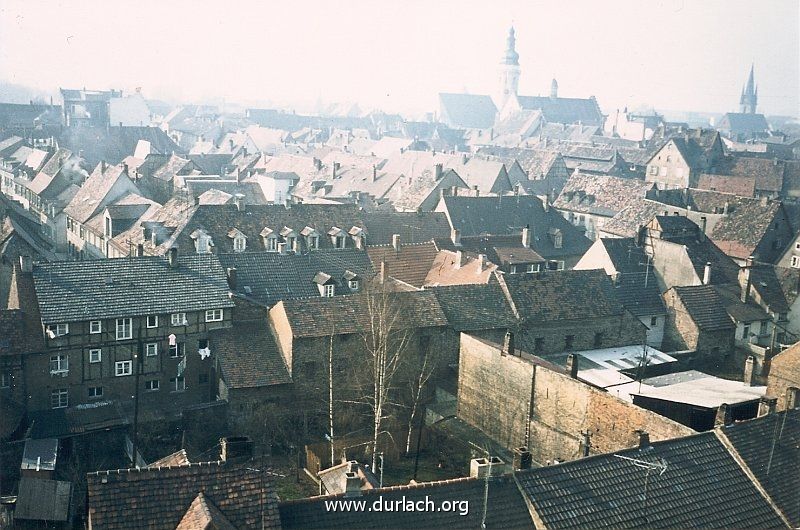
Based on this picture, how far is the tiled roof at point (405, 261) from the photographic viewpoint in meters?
51.1

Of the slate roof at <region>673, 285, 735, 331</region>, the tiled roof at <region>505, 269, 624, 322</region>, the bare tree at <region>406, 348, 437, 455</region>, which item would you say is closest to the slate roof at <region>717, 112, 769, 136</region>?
the slate roof at <region>673, 285, 735, 331</region>

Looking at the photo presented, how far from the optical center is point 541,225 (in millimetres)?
70812

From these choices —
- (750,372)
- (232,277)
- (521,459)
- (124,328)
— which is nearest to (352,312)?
(232,277)

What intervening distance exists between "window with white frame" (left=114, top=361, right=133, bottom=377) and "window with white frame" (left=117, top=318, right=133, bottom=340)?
1.30 metres

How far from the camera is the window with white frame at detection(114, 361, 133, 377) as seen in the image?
40.7 meters

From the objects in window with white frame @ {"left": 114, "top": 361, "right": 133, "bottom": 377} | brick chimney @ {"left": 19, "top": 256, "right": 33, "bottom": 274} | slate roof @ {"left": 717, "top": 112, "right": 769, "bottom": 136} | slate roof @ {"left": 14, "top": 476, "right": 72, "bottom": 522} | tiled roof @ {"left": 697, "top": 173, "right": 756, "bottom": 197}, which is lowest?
slate roof @ {"left": 14, "top": 476, "right": 72, "bottom": 522}

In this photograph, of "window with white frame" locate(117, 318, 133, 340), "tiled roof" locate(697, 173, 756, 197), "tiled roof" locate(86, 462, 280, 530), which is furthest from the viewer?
"tiled roof" locate(697, 173, 756, 197)

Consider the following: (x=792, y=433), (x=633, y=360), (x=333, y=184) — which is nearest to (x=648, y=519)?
(x=792, y=433)

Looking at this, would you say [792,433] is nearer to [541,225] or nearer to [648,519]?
[648,519]

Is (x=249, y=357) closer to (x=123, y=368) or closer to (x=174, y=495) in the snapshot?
(x=123, y=368)

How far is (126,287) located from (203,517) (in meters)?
22.9

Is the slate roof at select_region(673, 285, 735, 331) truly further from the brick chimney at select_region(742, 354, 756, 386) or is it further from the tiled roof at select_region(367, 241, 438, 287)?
the tiled roof at select_region(367, 241, 438, 287)

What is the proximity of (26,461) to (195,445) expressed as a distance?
24.2ft

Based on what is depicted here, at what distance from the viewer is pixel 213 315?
4272 centimetres
